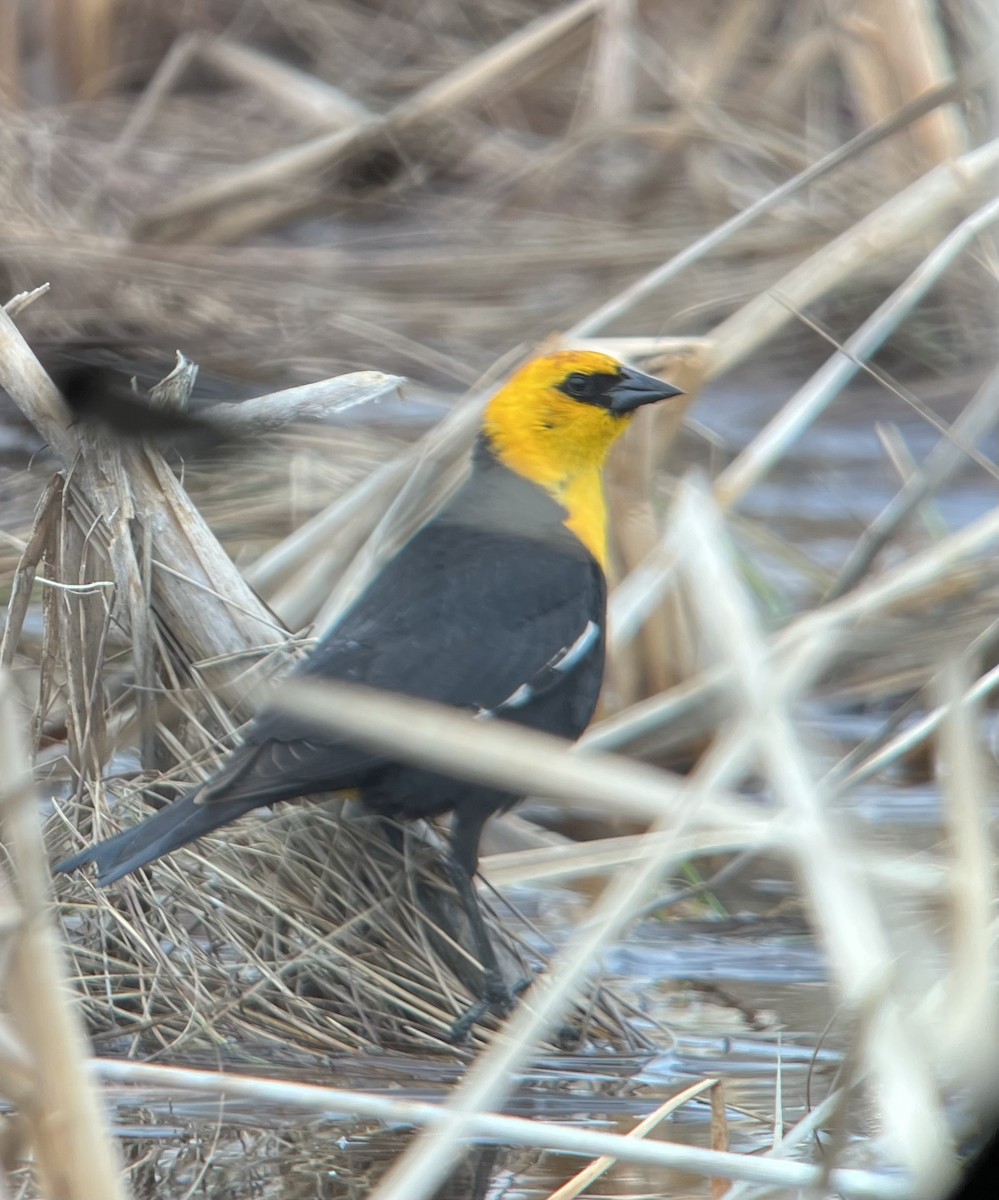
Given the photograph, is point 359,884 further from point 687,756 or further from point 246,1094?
Answer: point 687,756

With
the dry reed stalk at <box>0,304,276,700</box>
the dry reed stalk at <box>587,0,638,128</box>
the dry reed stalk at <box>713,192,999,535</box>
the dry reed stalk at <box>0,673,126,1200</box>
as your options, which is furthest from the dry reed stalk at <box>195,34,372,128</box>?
the dry reed stalk at <box>0,673,126,1200</box>

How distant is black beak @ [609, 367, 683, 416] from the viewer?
3.53 meters

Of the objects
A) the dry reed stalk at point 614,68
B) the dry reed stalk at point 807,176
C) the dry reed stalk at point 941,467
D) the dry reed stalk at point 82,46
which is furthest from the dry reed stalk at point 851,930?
the dry reed stalk at point 82,46

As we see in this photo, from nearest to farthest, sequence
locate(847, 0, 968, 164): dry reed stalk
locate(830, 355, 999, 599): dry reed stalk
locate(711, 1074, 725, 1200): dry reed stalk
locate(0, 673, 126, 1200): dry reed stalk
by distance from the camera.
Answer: locate(0, 673, 126, 1200): dry reed stalk → locate(711, 1074, 725, 1200): dry reed stalk → locate(830, 355, 999, 599): dry reed stalk → locate(847, 0, 968, 164): dry reed stalk

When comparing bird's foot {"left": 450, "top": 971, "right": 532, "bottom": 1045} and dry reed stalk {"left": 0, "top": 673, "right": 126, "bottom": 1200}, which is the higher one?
dry reed stalk {"left": 0, "top": 673, "right": 126, "bottom": 1200}

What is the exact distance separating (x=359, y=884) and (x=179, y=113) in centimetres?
563

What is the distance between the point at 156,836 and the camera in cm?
260

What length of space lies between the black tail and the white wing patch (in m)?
0.53

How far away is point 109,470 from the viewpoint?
2.76 metres

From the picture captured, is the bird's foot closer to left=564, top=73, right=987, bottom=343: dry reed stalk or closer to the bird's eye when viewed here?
the bird's eye

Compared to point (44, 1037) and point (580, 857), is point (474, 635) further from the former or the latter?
point (44, 1037)

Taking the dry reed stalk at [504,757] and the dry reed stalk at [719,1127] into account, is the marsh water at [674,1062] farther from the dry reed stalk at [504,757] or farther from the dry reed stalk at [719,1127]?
the dry reed stalk at [504,757]

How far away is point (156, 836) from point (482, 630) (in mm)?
696

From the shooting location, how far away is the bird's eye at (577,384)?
139 inches
